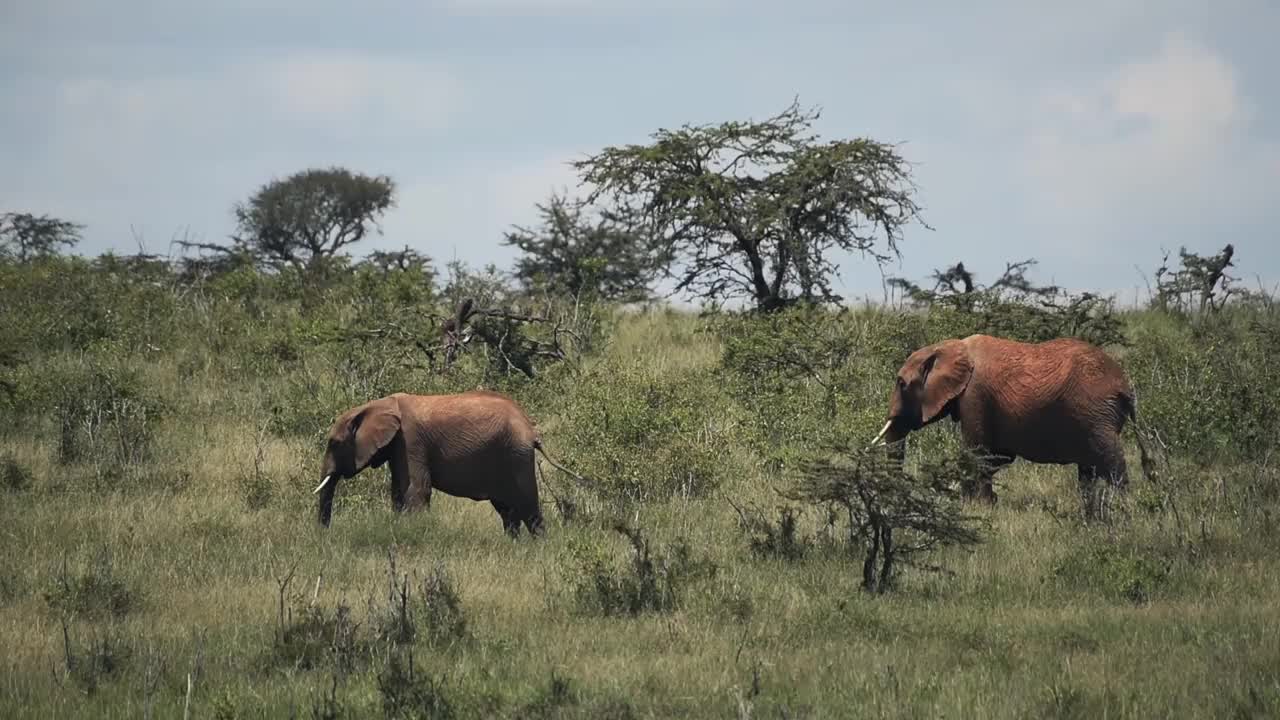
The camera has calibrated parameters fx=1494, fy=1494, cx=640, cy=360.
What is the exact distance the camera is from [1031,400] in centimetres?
1370

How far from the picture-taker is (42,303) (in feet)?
76.8

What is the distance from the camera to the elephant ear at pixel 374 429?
508 inches

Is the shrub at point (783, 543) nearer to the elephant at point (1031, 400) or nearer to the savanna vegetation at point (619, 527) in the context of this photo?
the savanna vegetation at point (619, 527)

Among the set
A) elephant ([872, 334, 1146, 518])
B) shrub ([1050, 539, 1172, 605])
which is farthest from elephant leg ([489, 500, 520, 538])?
shrub ([1050, 539, 1172, 605])

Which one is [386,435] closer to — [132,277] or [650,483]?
[650,483]

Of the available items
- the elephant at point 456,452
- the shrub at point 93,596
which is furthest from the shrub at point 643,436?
the shrub at point 93,596

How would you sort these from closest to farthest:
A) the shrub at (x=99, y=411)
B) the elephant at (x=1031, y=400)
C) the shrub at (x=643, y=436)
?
the elephant at (x=1031, y=400), the shrub at (x=643, y=436), the shrub at (x=99, y=411)

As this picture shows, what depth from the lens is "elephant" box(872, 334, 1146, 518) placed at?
13516 mm

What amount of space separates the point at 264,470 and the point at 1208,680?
1033 centimetres

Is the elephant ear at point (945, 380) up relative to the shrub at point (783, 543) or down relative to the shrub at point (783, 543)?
up

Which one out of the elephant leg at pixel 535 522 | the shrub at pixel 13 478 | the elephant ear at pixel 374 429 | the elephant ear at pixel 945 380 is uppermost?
→ the elephant ear at pixel 945 380

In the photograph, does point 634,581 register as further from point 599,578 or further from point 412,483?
point 412,483

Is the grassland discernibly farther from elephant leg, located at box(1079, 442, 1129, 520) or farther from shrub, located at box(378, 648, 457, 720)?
elephant leg, located at box(1079, 442, 1129, 520)

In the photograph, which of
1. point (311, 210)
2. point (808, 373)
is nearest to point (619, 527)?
point (808, 373)
